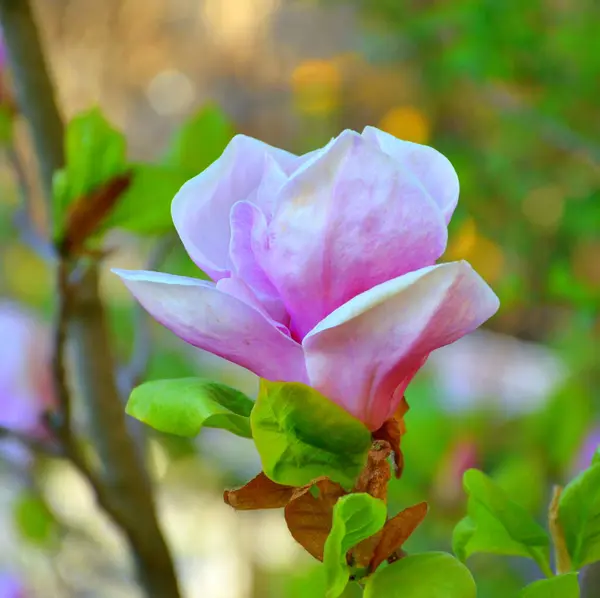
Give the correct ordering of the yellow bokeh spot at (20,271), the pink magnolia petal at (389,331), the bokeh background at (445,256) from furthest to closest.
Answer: the yellow bokeh spot at (20,271) < the bokeh background at (445,256) < the pink magnolia petal at (389,331)

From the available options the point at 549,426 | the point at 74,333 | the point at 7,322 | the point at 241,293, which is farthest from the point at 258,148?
the point at 549,426

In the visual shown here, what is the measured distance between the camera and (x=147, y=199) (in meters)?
0.29

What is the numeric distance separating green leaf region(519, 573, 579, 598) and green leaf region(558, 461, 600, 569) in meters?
0.02

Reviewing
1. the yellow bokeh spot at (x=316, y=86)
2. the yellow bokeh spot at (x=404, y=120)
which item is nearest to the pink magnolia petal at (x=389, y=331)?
the yellow bokeh spot at (x=404, y=120)

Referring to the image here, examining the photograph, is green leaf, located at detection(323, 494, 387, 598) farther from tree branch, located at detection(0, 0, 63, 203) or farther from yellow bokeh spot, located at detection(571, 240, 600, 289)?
yellow bokeh spot, located at detection(571, 240, 600, 289)

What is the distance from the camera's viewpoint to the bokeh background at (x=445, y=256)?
1.60 feet

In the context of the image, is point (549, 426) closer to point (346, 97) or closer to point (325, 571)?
point (325, 571)

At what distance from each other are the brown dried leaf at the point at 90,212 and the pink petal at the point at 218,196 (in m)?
0.11

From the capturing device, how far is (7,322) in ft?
1.33

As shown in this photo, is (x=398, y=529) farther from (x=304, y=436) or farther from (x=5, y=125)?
(x=5, y=125)

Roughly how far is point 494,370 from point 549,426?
0.77 m

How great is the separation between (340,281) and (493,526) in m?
0.08

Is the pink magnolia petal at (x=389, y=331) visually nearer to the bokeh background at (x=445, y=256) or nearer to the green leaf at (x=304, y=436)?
the green leaf at (x=304, y=436)

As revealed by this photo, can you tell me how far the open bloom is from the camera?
5.4 inches
